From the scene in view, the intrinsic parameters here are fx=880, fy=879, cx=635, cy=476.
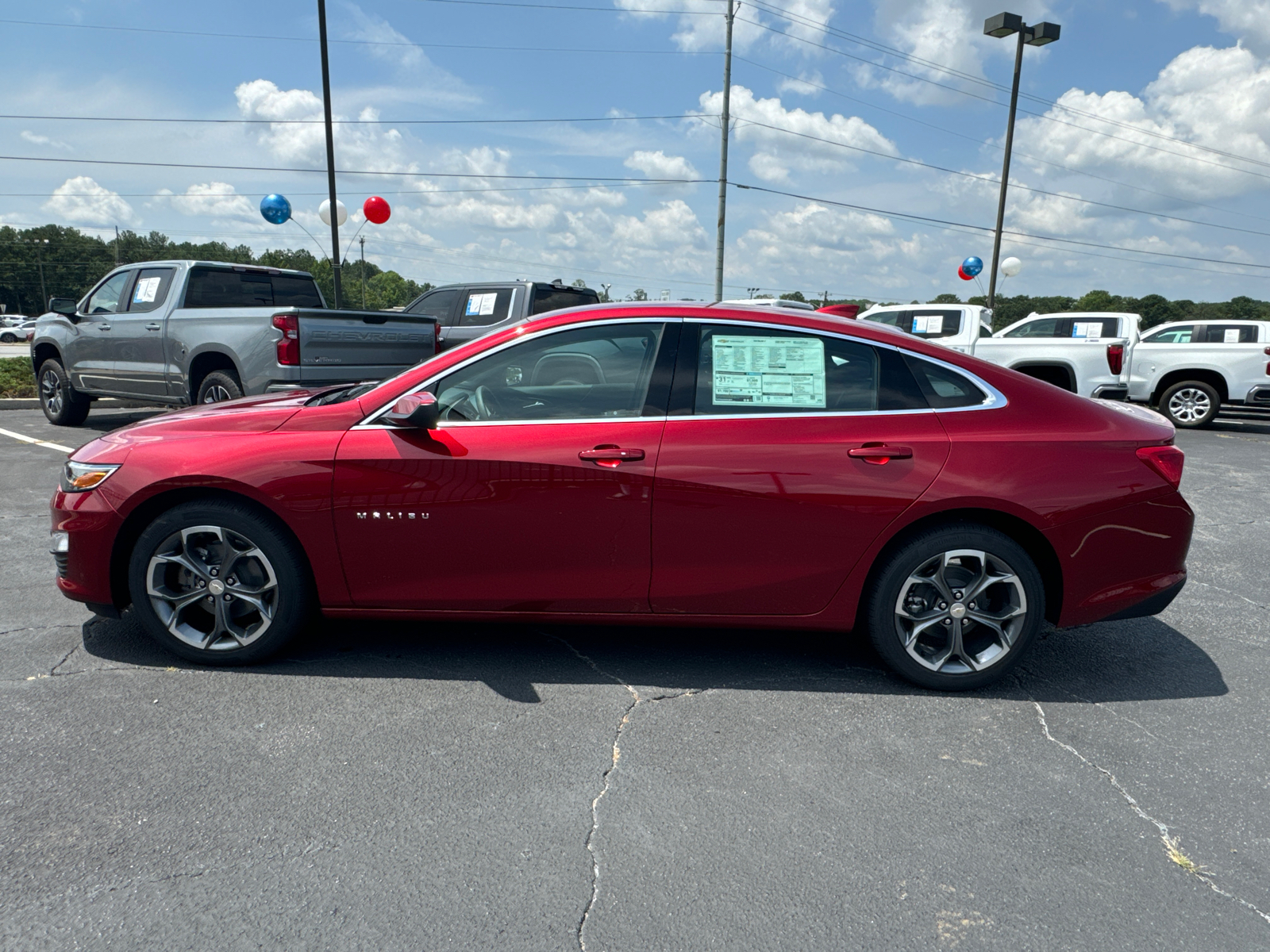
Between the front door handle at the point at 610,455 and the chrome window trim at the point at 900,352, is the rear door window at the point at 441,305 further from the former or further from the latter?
the front door handle at the point at 610,455

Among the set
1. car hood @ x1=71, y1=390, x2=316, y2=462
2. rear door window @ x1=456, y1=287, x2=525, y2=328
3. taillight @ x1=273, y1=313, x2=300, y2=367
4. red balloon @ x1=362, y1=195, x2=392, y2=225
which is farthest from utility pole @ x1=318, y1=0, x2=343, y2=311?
car hood @ x1=71, y1=390, x2=316, y2=462

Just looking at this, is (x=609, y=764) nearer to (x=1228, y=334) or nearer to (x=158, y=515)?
(x=158, y=515)

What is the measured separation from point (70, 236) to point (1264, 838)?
133636 mm

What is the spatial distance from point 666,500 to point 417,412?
40.0 inches

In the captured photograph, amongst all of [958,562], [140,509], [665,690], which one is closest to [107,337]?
[140,509]

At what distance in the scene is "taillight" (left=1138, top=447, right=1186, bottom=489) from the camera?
3.51 meters

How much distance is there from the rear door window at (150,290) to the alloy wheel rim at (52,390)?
213 centimetres

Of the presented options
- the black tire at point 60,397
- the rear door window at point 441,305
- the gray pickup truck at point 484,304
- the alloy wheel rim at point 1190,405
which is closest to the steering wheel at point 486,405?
the gray pickup truck at point 484,304

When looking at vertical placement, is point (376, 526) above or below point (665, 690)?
above

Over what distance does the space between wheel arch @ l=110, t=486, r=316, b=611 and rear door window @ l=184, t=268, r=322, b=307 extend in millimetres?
6753

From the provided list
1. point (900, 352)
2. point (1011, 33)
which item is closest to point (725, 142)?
point (1011, 33)

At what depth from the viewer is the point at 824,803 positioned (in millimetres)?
2730

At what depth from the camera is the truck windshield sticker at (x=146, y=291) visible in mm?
9766

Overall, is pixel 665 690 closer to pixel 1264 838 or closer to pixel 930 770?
pixel 930 770
